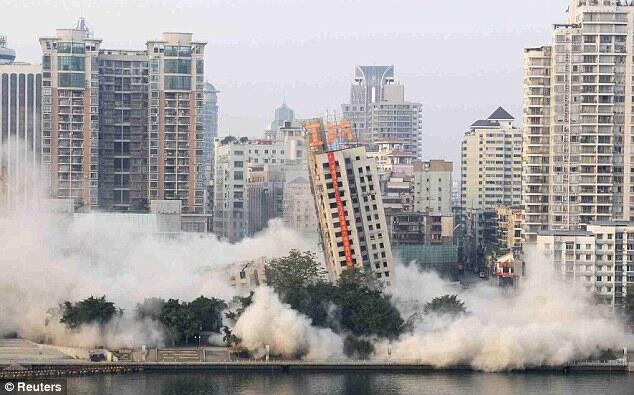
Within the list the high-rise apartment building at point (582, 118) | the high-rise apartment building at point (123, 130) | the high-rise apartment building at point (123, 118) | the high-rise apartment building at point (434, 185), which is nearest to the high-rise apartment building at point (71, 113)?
the high-rise apartment building at point (123, 118)

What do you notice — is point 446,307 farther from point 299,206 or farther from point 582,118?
point 299,206

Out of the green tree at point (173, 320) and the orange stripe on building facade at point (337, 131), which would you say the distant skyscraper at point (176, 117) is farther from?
the green tree at point (173, 320)

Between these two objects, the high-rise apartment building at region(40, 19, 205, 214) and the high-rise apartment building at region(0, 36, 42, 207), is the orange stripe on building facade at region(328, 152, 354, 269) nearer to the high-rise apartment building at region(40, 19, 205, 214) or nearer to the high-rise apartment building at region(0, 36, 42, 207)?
the high-rise apartment building at region(40, 19, 205, 214)

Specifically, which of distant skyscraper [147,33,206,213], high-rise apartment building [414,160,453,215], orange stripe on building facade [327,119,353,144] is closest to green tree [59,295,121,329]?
orange stripe on building facade [327,119,353,144]

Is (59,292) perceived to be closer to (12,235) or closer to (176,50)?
(12,235)

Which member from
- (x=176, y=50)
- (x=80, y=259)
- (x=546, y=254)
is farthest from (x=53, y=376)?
(x=176, y=50)
